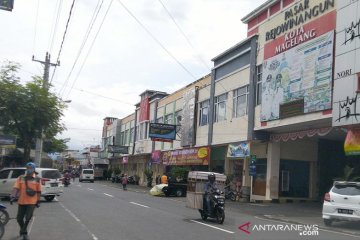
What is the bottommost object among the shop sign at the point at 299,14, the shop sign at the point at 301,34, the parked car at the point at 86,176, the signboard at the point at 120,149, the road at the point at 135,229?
the road at the point at 135,229

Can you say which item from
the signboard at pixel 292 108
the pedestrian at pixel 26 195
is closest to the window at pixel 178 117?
the signboard at pixel 292 108

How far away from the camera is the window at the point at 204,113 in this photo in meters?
40.7

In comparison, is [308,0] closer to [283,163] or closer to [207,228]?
[283,163]

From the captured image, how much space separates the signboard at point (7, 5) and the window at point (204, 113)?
28.8 meters

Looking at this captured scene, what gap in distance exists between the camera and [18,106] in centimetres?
2934

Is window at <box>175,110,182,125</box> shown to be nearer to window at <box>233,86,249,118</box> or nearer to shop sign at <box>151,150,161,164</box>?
shop sign at <box>151,150,161,164</box>

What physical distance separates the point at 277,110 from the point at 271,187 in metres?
5.31

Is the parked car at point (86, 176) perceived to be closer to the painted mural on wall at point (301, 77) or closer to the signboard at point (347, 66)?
the painted mural on wall at point (301, 77)

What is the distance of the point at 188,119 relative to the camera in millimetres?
44219

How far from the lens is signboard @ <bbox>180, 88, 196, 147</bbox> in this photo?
142 feet

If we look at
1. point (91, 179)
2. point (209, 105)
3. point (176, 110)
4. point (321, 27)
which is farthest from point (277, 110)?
point (91, 179)

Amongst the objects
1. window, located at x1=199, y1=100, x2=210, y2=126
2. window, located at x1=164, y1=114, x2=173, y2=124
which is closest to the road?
window, located at x1=199, y1=100, x2=210, y2=126

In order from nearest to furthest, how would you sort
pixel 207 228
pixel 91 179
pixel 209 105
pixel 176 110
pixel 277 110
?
pixel 207 228 → pixel 277 110 → pixel 209 105 → pixel 176 110 → pixel 91 179

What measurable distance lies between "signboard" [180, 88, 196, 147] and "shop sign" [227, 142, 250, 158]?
28.4ft
